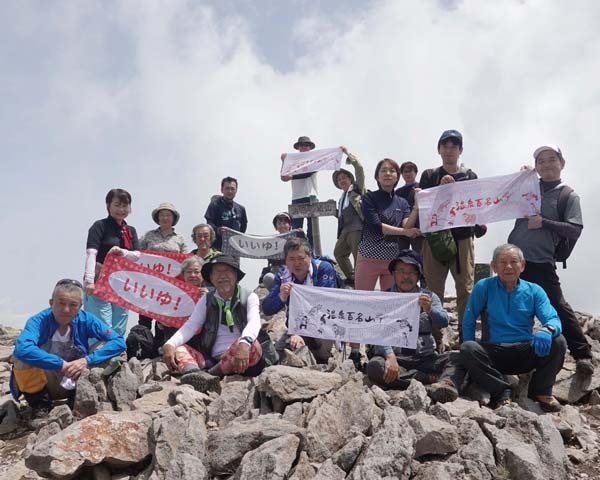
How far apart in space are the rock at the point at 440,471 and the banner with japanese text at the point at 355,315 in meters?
2.74

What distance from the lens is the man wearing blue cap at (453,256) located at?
8297 mm

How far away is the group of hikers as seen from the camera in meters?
6.59

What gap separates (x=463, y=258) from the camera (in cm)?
836

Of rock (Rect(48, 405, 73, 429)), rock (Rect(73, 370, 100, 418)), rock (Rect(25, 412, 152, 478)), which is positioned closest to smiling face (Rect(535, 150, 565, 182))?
rock (Rect(25, 412, 152, 478))

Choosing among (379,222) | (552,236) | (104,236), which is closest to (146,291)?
(104,236)

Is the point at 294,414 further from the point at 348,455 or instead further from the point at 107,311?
the point at 107,311

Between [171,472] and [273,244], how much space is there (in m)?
9.43

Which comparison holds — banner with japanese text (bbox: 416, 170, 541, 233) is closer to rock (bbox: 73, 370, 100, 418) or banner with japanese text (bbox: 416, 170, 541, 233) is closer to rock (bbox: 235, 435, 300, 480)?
rock (bbox: 235, 435, 300, 480)

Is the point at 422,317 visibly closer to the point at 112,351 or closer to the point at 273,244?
the point at 112,351

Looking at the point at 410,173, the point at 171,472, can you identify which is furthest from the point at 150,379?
the point at 410,173

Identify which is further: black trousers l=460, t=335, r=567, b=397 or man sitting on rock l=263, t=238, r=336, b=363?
man sitting on rock l=263, t=238, r=336, b=363

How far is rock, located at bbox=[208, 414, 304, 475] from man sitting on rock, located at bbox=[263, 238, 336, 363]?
270 centimetres

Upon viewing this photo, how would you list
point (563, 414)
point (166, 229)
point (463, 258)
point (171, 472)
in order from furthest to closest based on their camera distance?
point (166, 229) < point (463, 258) < point (563, 414) < point (171, 472)

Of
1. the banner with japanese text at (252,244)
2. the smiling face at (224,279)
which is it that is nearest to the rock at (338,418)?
the smiling face at (224,279)
